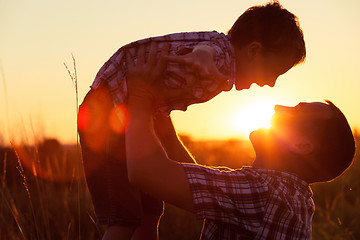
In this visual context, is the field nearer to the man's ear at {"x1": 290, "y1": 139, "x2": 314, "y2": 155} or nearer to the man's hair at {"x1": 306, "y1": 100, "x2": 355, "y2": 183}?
the man's hair at {"x1": 306, "y1": 100, "x2": 355, "y2": 183}

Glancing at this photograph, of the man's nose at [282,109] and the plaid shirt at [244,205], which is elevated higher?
the man's nose at [282,109]

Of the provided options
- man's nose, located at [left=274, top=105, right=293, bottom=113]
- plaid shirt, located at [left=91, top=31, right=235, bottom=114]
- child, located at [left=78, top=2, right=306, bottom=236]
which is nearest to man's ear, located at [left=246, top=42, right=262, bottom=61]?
child, located at [left=78, top=2, right=306, bottom=236]

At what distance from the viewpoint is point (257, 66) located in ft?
8.67

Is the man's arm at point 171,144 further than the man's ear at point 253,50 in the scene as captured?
Yes

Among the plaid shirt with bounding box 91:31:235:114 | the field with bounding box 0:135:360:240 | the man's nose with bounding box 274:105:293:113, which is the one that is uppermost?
→ the plaid shirt with bounding box 91:31:235:114

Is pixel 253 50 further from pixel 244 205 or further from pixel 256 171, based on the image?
pixel 244 205

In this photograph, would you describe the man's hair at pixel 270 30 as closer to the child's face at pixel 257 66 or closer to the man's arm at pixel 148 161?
the child's face at pixel 257 66

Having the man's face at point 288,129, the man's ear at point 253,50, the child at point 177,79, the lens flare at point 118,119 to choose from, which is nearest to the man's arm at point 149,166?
the child at point 177,79

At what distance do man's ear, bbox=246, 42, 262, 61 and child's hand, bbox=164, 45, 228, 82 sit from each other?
21.6 inches

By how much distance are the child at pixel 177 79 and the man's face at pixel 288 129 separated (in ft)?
1.21

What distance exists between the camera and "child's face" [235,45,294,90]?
262 centimetres

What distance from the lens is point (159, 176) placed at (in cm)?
159

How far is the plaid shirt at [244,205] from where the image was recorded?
168cm

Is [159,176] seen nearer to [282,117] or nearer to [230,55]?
[282,117]
